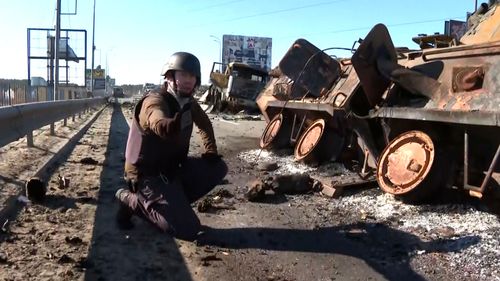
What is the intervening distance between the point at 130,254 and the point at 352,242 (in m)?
1.82

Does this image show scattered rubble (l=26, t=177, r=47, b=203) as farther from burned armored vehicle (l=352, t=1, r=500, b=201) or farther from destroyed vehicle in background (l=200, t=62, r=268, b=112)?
destroyed vehicle in background (l=200, t=62, r=268, b=112)

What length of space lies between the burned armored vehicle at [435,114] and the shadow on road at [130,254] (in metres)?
2.47

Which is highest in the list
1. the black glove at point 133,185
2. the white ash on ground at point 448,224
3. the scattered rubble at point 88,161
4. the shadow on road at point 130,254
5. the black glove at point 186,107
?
the black glove at point 186,107

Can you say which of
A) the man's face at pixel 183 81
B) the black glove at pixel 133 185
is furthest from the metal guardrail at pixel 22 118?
the man's face at pixel 183 81

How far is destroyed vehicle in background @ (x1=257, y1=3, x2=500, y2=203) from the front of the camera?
530 centimetres

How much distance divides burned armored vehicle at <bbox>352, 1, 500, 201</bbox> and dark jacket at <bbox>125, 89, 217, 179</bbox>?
2.06 meters

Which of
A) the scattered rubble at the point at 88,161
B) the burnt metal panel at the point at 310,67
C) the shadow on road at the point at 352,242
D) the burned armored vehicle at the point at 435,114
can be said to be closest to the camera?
Answer: the shadow on road at the point at 352,242

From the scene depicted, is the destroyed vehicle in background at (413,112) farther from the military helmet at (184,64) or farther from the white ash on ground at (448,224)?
the military helmet at (184,64)

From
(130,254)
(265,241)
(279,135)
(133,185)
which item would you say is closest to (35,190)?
(133,185)

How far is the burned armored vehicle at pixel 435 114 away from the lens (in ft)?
17.1

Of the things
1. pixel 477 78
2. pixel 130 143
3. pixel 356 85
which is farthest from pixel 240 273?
pixel 356 85

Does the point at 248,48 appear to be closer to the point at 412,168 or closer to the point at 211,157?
the point at 412,168

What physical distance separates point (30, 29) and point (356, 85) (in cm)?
3215

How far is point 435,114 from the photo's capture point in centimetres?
550
